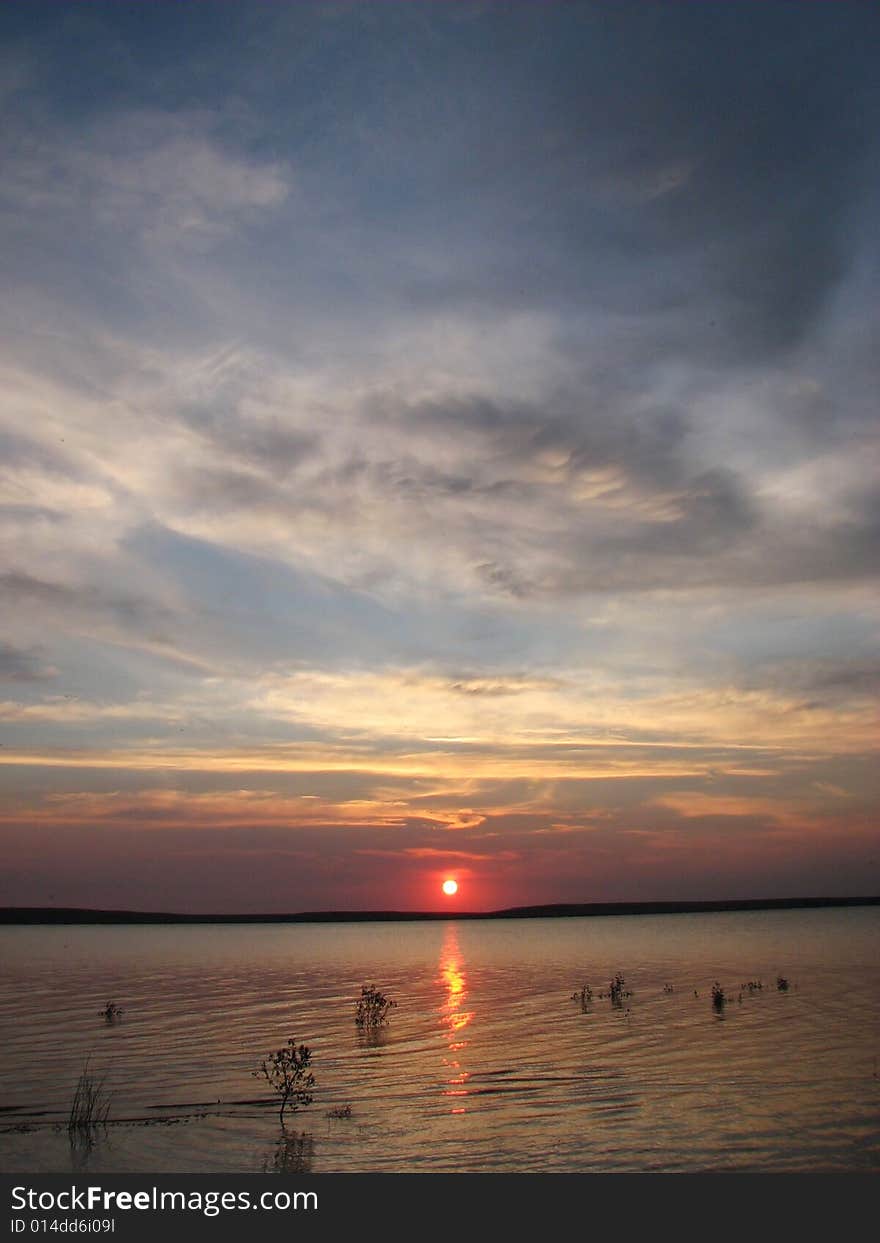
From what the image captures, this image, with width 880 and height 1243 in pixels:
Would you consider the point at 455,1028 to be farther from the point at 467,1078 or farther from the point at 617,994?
the point at 617,994

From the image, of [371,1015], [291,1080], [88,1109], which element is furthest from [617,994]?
[88,1109]

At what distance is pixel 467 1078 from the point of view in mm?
27000

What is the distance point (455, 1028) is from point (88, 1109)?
803 inches

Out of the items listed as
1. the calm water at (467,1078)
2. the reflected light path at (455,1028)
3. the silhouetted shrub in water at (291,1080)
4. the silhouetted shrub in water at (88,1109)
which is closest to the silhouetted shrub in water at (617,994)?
the calm water at (467,1078)

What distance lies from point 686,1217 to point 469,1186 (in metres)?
4.02

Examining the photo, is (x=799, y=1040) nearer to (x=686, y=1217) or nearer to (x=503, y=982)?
(x=686, y=1217)

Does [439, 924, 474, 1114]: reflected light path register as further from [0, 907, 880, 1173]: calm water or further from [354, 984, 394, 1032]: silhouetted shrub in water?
[354, 984, 394, 1032]: silhouetted shrub in water

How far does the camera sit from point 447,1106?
2330 cm

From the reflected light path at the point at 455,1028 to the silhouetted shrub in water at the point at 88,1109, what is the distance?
865cm

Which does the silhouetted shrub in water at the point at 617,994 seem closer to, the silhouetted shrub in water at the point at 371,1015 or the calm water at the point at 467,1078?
the calm water at the point at 467,1078

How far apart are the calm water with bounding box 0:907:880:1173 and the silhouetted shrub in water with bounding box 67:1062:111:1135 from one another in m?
0.34

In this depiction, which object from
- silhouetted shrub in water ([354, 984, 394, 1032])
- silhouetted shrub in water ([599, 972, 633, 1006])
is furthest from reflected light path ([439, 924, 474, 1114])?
silhouetted shrub in water ([599, 972, 633, 1006])

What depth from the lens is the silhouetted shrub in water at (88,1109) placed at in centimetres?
2078

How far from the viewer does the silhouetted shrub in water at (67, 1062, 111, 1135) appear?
68.2ft
